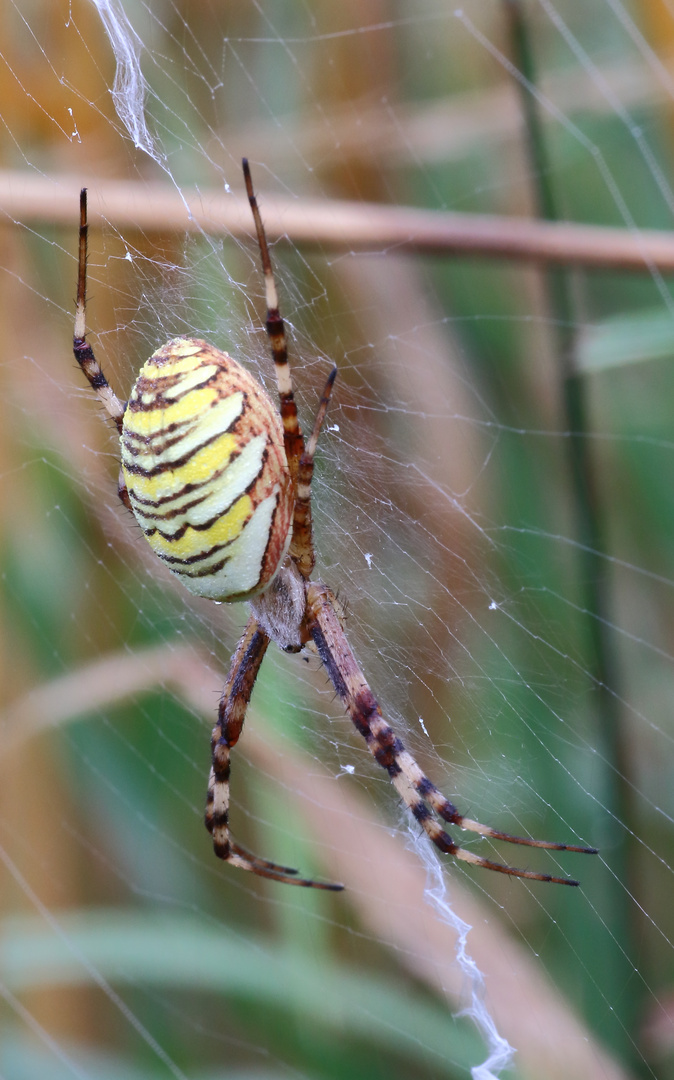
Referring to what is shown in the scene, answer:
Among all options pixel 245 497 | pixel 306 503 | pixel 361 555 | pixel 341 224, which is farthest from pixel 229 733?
pixel 341 224

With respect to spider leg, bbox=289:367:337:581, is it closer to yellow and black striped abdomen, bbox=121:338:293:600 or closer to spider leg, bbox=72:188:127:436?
yellow and black striped abdomen, bbox=121:338:293:600

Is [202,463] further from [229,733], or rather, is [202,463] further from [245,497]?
[229,733]

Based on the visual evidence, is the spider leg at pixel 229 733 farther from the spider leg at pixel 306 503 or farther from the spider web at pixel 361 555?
the spider leg at pixel 306 503

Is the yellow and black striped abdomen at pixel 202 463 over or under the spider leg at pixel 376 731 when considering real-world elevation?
over

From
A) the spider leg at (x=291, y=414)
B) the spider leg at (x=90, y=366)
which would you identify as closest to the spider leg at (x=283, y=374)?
the spider leg at (x=291, y=414)

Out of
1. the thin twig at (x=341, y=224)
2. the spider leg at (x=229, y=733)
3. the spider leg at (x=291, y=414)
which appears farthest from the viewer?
the spider leg at (x=229, y=733)

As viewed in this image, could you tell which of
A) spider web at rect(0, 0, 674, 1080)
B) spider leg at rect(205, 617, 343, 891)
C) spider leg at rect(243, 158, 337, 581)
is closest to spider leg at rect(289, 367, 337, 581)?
spider leg at rect(243, 158, 337, 581)

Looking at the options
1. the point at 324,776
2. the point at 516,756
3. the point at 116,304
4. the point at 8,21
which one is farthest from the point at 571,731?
the point at 8,21
